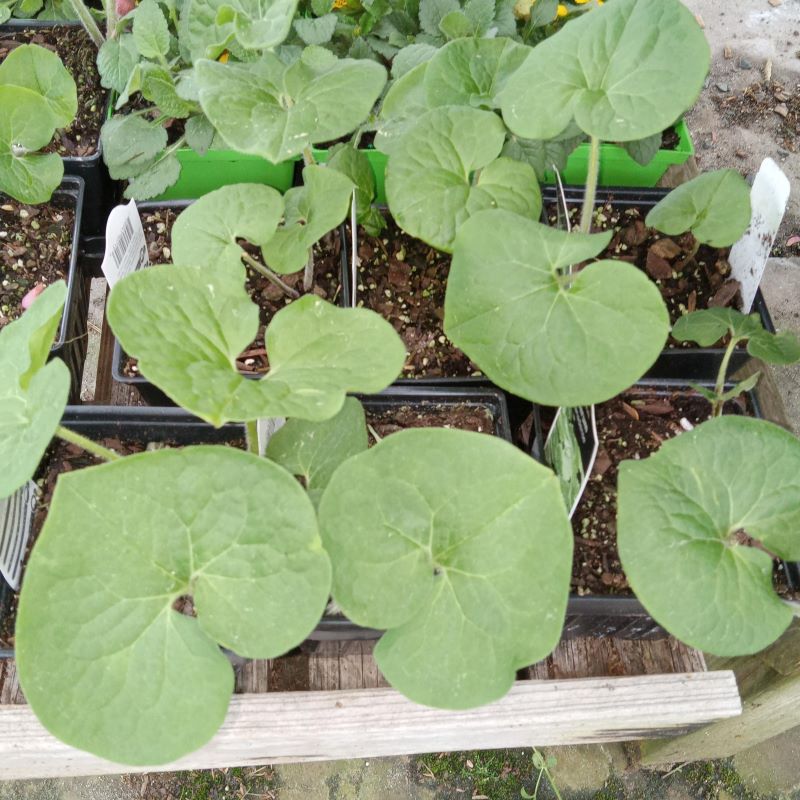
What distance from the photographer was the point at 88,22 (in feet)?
4.37

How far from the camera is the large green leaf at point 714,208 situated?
1.03 metres

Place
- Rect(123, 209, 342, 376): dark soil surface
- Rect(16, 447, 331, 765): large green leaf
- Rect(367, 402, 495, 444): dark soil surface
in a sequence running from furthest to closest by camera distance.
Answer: Rect(123, 209, 342, 376): dark soil surface < Rect(367, 402, 495, 444): dark soil surface < Rect(16, 447, 331, 765): large green leaf

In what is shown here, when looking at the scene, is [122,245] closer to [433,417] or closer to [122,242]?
[122,242]

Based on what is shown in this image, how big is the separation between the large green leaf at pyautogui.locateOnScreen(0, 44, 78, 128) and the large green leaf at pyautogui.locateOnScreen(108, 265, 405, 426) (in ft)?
1.86

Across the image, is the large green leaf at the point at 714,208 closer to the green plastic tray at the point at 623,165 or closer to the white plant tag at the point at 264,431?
the green plastic tray at the point at 623,165

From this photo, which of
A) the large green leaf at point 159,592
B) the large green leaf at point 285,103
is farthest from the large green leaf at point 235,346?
the large green leaf at point 285,103

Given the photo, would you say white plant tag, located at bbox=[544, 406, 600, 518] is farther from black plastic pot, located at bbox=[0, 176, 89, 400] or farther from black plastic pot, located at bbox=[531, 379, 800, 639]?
black plastic pot, located at bbox=[0, 176, 89, 400]

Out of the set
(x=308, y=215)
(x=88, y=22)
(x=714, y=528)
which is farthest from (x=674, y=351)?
(x=88, y=22)

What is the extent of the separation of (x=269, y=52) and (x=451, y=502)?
573 millimetres

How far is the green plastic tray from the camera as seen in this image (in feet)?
4.05

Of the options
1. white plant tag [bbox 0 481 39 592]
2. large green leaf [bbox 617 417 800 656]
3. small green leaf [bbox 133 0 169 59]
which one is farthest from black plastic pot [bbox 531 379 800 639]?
small green leaf [bbox 133 0 169 59]

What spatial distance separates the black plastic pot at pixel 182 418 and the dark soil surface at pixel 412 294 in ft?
0.27

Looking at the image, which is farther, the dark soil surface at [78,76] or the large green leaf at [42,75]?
the dark soil surface at [78,76]

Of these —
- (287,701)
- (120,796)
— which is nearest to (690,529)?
(287,701)
